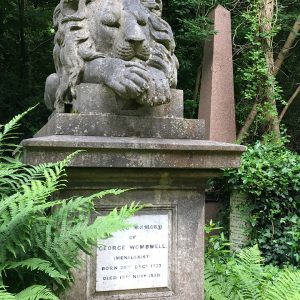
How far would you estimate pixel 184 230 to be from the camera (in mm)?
3486

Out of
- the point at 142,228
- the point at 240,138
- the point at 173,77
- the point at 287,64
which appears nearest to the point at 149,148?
the point at 142,228

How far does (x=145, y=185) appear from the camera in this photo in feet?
10.9

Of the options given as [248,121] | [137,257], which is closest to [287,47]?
[248,121]

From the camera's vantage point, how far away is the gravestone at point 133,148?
3.14m

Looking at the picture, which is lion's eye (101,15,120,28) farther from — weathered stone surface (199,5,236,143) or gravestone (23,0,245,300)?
weathered stone surface (199,5,236,143)

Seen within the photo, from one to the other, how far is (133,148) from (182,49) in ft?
28.7

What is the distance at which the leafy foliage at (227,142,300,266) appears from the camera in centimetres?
665

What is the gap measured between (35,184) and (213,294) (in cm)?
193

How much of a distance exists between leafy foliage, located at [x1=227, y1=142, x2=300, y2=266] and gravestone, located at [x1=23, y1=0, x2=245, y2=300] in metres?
3.38

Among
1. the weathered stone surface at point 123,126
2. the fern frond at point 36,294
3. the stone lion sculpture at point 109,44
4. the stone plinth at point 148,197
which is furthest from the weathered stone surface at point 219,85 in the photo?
the fern frond at point 36,294

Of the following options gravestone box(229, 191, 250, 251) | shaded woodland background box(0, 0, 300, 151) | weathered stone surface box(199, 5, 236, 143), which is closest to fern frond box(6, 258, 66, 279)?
gravestone box(229, 191, 250, 251)

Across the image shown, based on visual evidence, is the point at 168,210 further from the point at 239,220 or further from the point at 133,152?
the point at 239,220

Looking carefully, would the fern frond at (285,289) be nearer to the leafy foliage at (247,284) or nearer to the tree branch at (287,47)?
the leafy foliage at (247,284)

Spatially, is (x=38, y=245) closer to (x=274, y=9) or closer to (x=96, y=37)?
(x=96, y=37)
